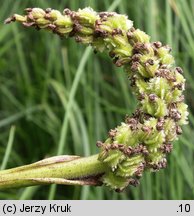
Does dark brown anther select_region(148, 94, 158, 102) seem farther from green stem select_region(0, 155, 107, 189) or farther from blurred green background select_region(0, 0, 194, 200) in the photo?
blurred green background select_region(0, 0, 194, 200)

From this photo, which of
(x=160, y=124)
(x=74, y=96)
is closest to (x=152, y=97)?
(x=160, y=124)

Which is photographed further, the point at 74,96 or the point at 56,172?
the point at 74,96

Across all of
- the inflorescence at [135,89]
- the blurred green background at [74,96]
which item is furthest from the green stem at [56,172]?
the blurred green background at [74,96]

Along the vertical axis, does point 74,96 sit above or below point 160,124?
above

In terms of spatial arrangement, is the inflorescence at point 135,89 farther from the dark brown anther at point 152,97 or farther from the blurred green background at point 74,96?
the blurred green background at point 74,96

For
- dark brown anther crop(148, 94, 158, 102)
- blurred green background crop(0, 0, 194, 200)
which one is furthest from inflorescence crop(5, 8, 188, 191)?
blurred green background crop(0, 0, 194, 200)

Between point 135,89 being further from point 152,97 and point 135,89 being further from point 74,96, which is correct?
point 74,96
